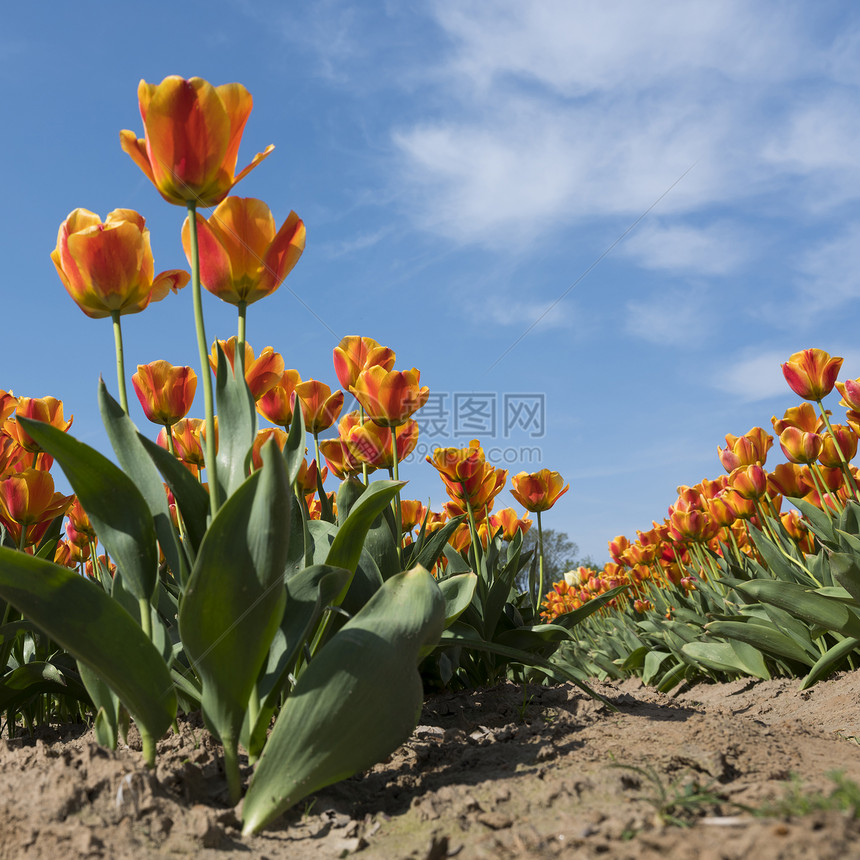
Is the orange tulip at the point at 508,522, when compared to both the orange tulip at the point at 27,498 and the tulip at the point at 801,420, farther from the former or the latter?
the orange tulip at the point at 27,498

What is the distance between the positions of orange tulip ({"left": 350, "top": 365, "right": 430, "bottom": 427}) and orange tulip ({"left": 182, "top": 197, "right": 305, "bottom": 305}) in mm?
694

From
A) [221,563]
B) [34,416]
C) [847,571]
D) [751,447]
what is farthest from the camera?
[751,447]

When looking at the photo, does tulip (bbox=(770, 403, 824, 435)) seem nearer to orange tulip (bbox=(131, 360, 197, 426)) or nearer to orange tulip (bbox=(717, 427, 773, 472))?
orange tulip (bbox=(717, 427, 773, 472))

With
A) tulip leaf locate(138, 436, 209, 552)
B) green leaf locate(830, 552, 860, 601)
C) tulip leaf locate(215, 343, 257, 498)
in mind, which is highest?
tulip leaf locate(215, 343, 257, 498)

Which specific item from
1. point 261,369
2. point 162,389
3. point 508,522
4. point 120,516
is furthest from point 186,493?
point 508,522

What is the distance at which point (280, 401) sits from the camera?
2.52 meters

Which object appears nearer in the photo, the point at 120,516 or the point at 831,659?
Result: the point at 120,516

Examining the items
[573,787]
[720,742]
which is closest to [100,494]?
[573,787]

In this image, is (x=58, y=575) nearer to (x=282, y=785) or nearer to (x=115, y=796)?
(x=115, y=796)

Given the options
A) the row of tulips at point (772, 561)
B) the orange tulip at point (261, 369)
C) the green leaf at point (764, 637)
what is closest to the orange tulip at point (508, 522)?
the row of tulips at point (772, 561)

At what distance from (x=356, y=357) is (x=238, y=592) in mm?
1292

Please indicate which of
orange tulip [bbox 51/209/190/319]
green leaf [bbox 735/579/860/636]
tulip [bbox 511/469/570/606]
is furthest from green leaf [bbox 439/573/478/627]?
green leaf [bbox 735/579/860/636]

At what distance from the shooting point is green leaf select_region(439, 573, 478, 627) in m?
2.00

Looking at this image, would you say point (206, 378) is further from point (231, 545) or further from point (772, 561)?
point (772, 561)
